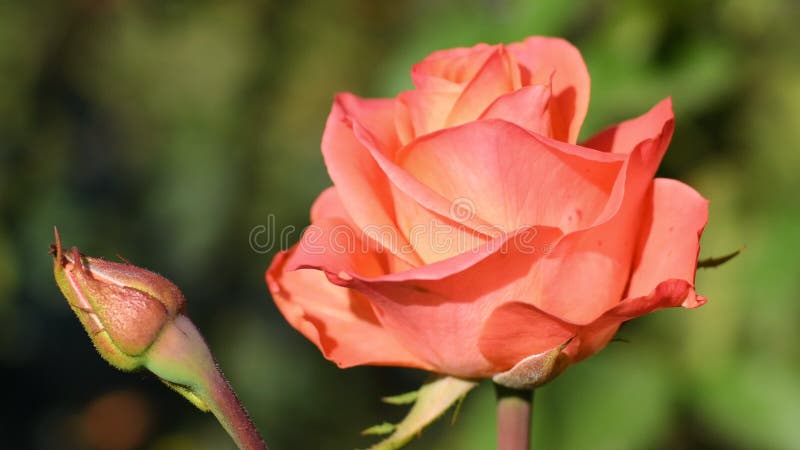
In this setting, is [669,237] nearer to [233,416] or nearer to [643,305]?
[643,305]

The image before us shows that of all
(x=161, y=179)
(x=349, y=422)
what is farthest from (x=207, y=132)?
(x=349, y=422)

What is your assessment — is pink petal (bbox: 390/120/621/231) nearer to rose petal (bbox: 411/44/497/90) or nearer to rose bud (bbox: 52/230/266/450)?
rose petal (bbox: 411/44/497/90)

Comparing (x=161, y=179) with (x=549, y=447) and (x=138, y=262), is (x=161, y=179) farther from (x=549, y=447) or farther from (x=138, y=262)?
(x=549, y=447)

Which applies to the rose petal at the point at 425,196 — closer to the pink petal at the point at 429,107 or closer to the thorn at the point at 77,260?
the pink petal at the point at 429,107

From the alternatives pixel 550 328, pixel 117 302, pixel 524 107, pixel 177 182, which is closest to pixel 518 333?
pixel 550 328

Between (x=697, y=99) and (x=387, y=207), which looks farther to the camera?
(x=697, y=99)

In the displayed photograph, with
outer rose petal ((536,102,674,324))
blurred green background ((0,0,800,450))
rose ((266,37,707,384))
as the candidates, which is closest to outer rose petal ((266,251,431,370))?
rose ((266,37,707,384))

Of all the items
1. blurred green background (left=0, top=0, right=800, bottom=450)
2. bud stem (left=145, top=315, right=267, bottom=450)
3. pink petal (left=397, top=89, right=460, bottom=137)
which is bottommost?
blurred green background (left=0, top=0, right=800, bottom=450)
